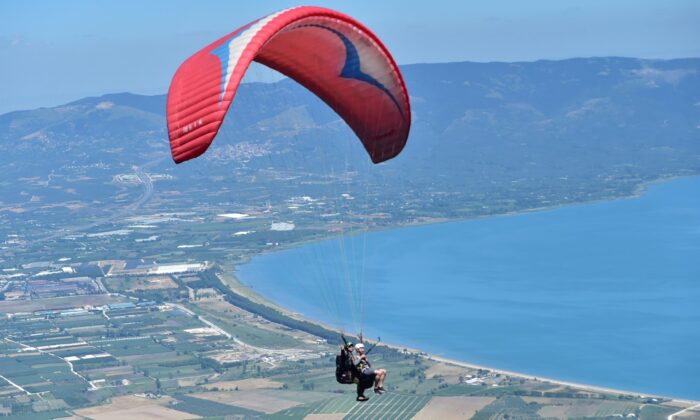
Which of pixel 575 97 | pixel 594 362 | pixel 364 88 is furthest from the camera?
pixel 575 97

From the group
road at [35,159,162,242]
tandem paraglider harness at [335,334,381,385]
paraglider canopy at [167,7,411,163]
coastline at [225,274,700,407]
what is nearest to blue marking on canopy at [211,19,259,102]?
paraglider canopy at [167,7,411,163]

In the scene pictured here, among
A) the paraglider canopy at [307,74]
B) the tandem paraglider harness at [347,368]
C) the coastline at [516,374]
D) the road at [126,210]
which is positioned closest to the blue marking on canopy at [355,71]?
the paraglider canopy at [307,74]

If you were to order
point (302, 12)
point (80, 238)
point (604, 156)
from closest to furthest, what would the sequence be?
1. point (302, 12)
2. point (80, 238)
3. point (604, 156)

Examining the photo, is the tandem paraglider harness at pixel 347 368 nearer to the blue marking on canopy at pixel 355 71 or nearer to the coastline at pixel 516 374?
the blue marking on canopy at pixel 355 71

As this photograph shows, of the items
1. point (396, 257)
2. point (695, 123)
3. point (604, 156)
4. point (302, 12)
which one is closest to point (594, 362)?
point (396, 257)

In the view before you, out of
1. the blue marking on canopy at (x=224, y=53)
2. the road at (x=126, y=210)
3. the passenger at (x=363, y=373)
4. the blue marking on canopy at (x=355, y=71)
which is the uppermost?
the road at (x=126, y=210)

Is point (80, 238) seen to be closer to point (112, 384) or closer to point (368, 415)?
point (112, 384)
